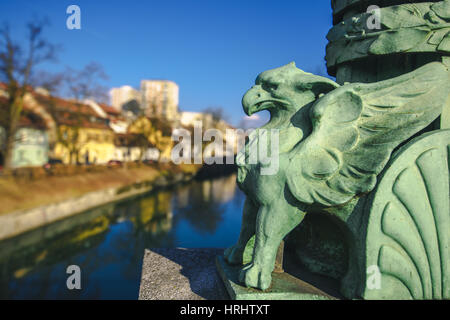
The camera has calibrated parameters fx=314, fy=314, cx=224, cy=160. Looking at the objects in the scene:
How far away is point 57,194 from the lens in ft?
45.6

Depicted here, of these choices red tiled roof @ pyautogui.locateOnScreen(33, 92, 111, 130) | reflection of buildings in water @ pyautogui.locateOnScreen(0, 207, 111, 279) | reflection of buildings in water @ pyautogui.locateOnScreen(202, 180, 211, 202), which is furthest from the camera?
reflection of buildings in water @ pyautogui.locateOnScreen(202, 180, 211, 202)

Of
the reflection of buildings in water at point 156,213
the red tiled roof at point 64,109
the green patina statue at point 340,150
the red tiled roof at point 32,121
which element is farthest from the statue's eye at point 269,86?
the red tiled roof at point 32,121

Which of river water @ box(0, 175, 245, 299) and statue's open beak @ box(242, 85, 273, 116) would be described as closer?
statue's open beak @ box(242, 85, 273, 116)

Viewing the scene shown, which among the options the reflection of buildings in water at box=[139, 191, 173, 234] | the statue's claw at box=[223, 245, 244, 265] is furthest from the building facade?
the statue's claw at box=[223, 245, 244, 265]

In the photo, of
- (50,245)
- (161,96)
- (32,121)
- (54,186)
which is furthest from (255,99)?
(161,96)

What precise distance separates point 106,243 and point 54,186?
5.37m

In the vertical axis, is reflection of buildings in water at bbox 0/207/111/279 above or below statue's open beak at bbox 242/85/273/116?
below

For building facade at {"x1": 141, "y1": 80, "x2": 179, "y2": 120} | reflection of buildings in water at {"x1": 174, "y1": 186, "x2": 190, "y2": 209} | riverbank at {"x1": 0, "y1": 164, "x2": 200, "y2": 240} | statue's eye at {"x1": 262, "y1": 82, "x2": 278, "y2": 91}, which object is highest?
building facade at {"x1": 141, "y1": 80, "x2": 179, "y2": 120}

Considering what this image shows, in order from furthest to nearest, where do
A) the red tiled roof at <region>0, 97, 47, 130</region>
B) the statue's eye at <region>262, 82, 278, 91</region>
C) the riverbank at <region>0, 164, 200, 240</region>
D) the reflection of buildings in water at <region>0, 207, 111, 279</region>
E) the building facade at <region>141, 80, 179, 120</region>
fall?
the building facade at <region>141, 80, 179, 120</region> → the red tiled roof at <region>0, 97, 47, 130</region> → the riverbank at <region>0, 164, 200, 240</region> → the reflection of buildings in water at <region>0, 207, 111, 279</region> → the statue's eye at <region>262, 82, 278, 91</region>

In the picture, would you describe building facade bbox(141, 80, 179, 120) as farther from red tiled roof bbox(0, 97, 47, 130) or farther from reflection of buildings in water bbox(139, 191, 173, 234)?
reflection of buildings in water bbox(139, 191, 173, 234)

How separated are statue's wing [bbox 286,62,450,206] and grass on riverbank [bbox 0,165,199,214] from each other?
11661 millimetres

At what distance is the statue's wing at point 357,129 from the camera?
2402mm

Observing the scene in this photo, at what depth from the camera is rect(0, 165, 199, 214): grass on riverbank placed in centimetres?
1184

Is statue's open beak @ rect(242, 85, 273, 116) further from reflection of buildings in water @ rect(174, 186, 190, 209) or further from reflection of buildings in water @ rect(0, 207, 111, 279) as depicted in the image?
reflection of buildings in water @ rect(174, 186, 190, 209)
